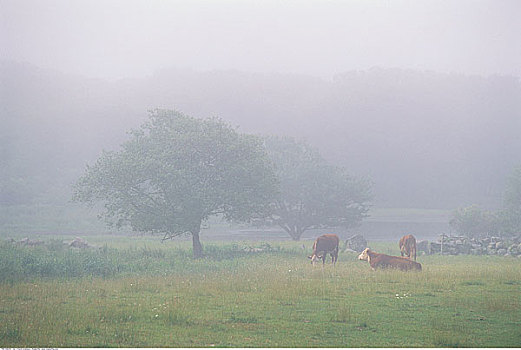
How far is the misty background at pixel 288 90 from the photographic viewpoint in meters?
62.1

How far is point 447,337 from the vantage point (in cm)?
1020

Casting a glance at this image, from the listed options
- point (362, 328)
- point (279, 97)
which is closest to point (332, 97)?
point (279, 97)

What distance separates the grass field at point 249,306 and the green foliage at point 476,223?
996 inches

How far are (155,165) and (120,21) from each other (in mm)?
52212

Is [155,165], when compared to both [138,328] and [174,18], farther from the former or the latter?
[174,18]

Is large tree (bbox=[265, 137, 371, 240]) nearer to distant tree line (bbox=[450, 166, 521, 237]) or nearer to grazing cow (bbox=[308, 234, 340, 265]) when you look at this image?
distant tree line (bbox=[450, 166, 521, 237])

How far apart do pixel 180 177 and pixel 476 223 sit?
30316 mm

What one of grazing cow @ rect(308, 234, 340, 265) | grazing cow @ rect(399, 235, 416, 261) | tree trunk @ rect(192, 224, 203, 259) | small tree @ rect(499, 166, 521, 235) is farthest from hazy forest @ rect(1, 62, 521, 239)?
grazing cow @ rect(399, 235, 416, 261)

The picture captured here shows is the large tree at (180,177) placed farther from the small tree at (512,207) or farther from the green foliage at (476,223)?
the green foliage at (476,223)

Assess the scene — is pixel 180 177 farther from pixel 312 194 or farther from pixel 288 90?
pixel 288 90

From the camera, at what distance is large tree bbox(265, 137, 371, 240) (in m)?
45.3

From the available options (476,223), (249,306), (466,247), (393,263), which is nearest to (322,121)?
(476,223)

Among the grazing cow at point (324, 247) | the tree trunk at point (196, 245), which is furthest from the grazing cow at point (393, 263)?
the tree trunk at point (196, 245)

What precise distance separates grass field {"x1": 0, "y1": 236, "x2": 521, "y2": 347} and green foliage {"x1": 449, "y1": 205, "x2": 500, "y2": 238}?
25.3m
